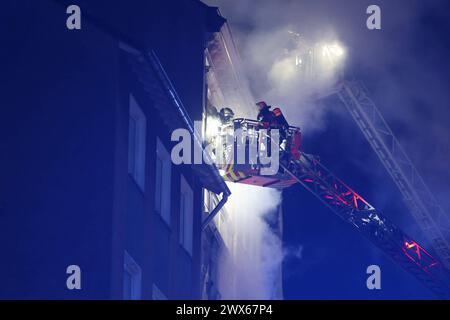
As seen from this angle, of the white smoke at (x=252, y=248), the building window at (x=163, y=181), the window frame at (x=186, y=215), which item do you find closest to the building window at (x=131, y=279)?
the building window at (x=163, y=181)

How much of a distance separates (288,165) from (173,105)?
293 inches

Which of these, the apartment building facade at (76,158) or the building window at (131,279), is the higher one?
the apartment building facade at (76,158)

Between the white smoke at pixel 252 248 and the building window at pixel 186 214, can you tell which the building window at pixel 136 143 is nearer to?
the building window at pixel 186 214

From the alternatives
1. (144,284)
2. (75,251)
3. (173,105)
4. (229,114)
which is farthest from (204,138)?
(75,251)

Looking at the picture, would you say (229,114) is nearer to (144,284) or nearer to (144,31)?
(144,31)

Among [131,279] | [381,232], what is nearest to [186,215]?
[131,279]

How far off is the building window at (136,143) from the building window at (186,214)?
357 centimetres

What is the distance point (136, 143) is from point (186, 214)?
15.3 ft

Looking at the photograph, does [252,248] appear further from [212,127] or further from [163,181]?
[163,181]

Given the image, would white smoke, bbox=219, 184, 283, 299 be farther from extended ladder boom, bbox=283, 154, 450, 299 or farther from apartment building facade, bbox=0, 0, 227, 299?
apartment building facade, bbox=0, 0, 227, 299

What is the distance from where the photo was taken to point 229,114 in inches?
968

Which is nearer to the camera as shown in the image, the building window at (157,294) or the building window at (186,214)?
the building window at (157,294)

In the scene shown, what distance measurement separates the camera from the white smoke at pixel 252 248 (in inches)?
1158

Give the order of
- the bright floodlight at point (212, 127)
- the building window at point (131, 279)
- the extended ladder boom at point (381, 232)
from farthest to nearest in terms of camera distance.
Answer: the extended ladder boom at point (381, 232) < the bright floodlight at point (212, 127) < the building window at point (131, 279)
